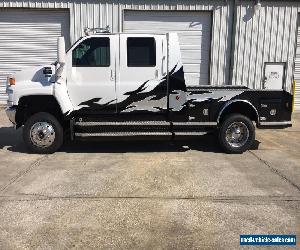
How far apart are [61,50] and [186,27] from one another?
8119 millimetres

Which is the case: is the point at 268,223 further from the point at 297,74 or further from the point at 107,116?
the point at 297,74

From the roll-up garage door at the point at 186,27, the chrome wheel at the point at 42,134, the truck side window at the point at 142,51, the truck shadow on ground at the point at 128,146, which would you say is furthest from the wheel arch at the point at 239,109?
the roll-up garage door at the point at 186,27

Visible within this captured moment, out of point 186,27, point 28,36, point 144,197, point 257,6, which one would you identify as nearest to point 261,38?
point 257,6

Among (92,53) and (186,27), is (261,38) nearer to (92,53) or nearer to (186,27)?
(186,27)

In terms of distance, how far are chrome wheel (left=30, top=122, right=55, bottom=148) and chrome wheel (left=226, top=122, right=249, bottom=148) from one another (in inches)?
150

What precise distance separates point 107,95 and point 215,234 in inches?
161

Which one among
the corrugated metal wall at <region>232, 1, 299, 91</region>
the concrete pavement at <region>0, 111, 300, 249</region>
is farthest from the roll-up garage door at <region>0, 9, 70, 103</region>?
the concrete pavement at <region>0, 111, 300, 249</region>

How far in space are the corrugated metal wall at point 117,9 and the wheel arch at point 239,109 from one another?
660cm

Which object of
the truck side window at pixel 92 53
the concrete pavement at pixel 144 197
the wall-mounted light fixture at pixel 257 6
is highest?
the wall-mounted light fixture at pixel 257 6

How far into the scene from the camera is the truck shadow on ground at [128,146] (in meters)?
7.95

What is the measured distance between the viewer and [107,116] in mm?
7406

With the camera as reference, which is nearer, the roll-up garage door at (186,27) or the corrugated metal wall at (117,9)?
the corrugated metal wall at (117,9)

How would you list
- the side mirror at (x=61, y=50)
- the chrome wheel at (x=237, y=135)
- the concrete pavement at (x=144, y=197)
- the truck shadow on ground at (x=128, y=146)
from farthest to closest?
1. the truck shadow on ground at (x=128, y=146)
2. the chrome wheel at (x=237, y=135)
3. the side mirror at (x=61, y=50)
4. the concrete pavement at (x=144, y=197)

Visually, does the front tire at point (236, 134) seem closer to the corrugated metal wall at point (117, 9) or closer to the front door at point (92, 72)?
the front door at point (92, 72)
